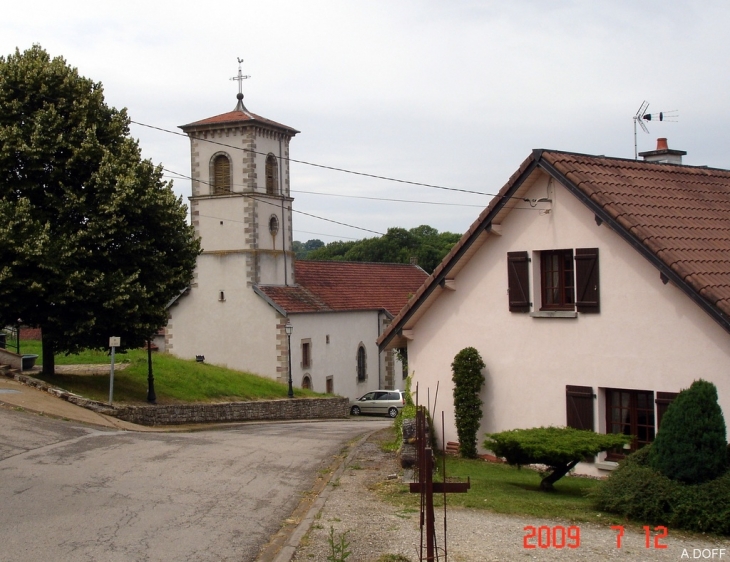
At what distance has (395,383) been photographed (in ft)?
193

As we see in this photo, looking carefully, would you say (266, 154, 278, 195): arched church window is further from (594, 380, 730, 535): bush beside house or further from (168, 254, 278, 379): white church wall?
(594, 380, 730, 535): bush beside house

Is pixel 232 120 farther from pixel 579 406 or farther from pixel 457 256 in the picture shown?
pixel 579 406

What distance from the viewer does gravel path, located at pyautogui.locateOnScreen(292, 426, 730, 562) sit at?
33.7 ft

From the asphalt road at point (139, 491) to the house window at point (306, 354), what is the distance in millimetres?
27737

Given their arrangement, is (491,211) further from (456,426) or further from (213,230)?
(213,230)

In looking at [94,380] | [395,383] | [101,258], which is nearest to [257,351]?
[395,383]

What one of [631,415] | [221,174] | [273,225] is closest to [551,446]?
[631,415]

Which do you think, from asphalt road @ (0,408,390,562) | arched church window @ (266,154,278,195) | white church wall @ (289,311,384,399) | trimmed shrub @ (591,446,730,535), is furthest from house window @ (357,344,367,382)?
trimmed shrub @ (591,446,730,535)

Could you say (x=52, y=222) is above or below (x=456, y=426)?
above

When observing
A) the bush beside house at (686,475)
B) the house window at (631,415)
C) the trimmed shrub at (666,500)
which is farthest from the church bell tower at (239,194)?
the bush beside house at (686,475)

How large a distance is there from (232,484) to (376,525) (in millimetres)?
3996

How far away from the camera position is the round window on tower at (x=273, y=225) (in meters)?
50.8

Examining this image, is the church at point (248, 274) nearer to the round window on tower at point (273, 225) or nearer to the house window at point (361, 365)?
the round window on tower at point (273, 225)

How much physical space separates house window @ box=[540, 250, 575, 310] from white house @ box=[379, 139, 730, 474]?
0.08ft
